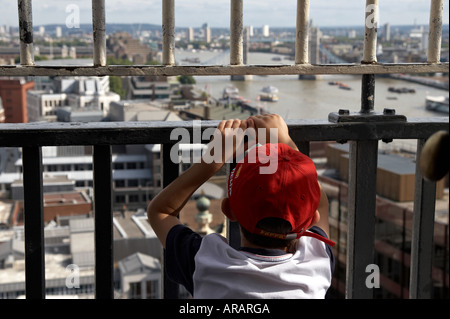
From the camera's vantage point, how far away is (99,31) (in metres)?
1.22

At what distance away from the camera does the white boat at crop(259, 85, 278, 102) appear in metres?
28.6

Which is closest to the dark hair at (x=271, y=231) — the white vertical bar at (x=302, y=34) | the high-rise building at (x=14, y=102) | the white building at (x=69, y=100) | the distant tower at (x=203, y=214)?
the white vertical bar at (x=302, y=34)

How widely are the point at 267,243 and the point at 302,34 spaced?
17.9 inches

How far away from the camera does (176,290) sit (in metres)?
1.36

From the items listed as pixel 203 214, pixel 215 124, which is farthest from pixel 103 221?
pixel 203 214

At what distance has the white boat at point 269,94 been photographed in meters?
28.6

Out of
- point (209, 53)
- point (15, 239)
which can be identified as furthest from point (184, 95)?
point (209, 53)

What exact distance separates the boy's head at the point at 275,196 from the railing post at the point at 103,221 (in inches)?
13.7

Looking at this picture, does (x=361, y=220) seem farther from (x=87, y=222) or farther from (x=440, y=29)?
(x=87, y=222)

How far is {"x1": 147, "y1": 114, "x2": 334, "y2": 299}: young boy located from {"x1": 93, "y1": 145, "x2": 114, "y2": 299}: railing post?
0.86 feet

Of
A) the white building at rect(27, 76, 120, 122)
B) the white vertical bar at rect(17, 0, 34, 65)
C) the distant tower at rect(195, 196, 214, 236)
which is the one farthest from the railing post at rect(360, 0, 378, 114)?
the white building at rect(27, 76, 120, 122)

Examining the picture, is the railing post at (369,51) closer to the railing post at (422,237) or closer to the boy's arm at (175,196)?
the railing post at (422,237)

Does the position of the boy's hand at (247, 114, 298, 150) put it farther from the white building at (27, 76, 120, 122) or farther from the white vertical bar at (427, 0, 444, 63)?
the white building at (27, 76, 120, 122)
